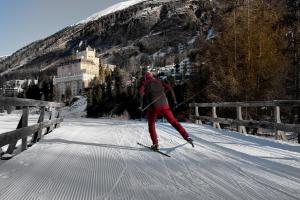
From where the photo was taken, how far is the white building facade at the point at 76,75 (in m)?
160

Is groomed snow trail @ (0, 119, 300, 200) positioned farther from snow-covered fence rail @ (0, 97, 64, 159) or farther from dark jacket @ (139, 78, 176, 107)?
dark jacket @ (139, 78, 176, 107)

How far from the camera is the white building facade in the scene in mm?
160375

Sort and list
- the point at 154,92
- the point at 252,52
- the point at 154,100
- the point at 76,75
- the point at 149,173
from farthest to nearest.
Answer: the point at 76,75 < the point at 252,52 < the point at 154,92 < the point at 154,100 < the point at 149,173

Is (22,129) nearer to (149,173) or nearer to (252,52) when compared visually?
(149,173)

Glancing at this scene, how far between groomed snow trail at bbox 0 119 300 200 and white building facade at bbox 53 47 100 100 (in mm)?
149030

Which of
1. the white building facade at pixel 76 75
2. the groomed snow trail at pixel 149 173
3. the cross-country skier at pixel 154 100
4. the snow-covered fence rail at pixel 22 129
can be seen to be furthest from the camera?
the white building facade at pixel 76 75

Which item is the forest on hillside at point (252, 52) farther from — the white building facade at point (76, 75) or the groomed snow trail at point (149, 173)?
the white building facade at point (76, 75)

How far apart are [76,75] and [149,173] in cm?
16279

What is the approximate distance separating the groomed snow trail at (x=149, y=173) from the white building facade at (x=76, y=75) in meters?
149

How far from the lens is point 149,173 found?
18.1 feet

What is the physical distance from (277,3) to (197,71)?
9.53 meters

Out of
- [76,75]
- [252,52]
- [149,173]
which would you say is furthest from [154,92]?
[76,75]

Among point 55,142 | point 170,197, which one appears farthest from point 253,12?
point 170,197

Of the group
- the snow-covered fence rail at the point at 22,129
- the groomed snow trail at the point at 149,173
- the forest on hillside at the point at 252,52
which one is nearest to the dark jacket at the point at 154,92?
the groomed snow trail at the point at 149,173
